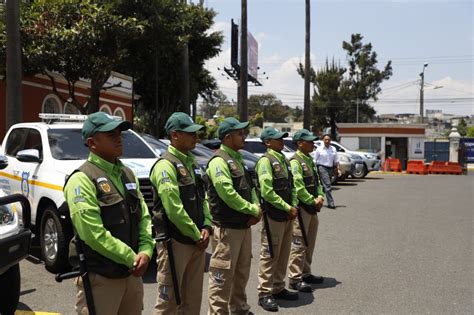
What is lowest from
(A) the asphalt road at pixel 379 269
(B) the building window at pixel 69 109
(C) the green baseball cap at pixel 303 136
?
(A) the asphalt road at pixel 379 269

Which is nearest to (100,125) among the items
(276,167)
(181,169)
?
(181,169)

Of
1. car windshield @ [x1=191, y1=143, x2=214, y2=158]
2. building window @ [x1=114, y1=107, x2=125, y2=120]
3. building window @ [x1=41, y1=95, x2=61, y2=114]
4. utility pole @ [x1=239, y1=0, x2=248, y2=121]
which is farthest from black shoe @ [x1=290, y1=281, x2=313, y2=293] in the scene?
building window @ [x1=114, y1=107, x2=125, y2=120]

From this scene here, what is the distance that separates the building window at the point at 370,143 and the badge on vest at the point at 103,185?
111 feet

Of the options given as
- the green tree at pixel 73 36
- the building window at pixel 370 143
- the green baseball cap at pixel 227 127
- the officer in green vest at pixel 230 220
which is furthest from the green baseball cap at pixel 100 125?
the building window at pixel 370 143

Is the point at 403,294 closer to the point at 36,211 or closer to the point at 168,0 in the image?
the point at 36,211

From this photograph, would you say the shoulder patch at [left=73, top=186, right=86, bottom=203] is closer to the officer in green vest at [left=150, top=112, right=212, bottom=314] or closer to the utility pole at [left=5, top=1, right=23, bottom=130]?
the officer in green vest at [left=150, top=112, right=212, bottom=314]

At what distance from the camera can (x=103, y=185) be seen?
3.03 meters

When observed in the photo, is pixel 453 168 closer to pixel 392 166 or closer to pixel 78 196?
pixel 392 166

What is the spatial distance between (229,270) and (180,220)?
2.94 ft

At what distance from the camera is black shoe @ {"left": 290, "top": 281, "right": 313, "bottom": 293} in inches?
227

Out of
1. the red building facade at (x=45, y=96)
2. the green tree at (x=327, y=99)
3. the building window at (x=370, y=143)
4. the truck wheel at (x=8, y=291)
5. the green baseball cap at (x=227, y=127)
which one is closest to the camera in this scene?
the truck wheel at (x=8, y=291)

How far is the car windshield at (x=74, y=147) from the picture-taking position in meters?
6.86

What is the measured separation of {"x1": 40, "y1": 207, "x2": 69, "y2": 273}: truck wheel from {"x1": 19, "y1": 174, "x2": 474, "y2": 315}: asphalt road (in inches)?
7.6

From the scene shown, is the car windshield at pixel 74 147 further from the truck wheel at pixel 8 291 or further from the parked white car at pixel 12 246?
the truck wheel at pixel 8 291
